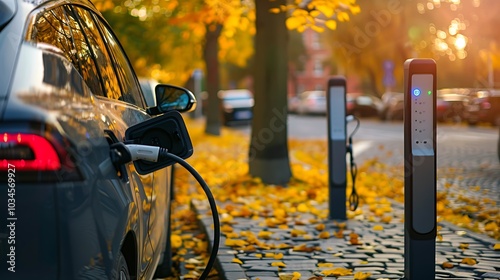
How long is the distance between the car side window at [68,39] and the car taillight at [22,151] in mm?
473

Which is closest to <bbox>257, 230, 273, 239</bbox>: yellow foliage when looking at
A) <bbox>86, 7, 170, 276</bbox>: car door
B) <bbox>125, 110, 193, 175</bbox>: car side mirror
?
<bbox>86, 7, 170, 276</bbox>: car door

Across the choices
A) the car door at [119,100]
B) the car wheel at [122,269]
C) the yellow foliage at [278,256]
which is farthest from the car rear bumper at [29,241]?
the yellow foliage at [278,256]

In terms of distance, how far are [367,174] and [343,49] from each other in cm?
3643

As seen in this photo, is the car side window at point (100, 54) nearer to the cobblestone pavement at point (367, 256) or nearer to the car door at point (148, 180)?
the car door at point (148, 180)

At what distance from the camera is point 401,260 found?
6391 mm

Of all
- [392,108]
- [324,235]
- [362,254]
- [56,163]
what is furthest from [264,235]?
[392,108]

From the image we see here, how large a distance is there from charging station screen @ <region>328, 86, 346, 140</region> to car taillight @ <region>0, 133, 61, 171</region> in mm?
6146

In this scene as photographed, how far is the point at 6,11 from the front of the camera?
2740 millimetres

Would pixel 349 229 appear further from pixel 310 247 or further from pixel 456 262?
pixel 456 262

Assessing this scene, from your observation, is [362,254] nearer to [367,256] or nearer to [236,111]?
[367,256]

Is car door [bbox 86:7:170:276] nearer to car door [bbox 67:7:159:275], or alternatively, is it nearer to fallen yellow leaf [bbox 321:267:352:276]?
car door [bbox 67:7:159:275]

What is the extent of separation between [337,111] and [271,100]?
152 inches

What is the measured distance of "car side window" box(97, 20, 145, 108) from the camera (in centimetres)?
429

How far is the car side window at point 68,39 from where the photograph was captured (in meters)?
2.91
